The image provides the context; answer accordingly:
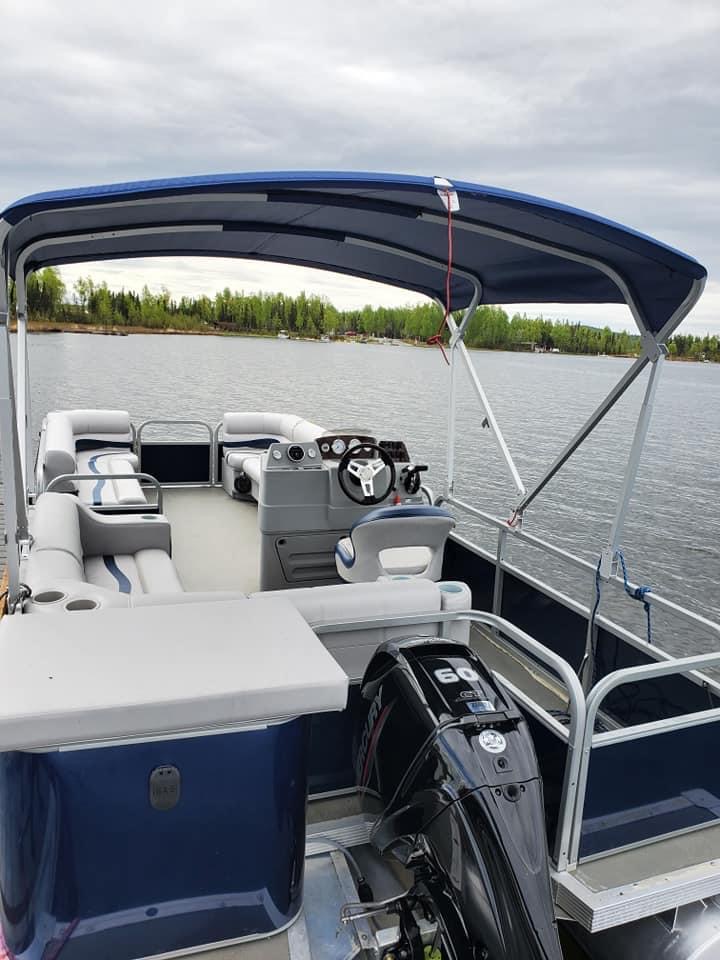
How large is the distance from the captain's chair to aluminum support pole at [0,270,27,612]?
1520mm

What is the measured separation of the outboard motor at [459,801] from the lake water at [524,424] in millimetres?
5859

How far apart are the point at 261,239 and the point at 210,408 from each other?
13962 millimetres

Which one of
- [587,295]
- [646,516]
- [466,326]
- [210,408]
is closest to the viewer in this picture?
[587,295]

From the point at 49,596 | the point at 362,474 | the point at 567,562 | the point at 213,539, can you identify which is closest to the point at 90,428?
the point at 213,539

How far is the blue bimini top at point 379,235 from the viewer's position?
242 cm

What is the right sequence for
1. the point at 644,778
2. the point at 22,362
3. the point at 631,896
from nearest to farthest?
the point at 631,896 < the point at 644,778 < the point at 22,362

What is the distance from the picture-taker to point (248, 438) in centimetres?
796

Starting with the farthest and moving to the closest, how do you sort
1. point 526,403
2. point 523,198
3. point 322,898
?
point 526,403, point 523,198, point 322,898

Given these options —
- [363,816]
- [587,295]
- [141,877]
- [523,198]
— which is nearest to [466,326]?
[587,295]

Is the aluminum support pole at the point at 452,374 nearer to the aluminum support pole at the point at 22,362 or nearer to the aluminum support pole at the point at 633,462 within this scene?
the aluminum support pole at the point at 633,462

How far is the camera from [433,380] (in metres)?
29.4

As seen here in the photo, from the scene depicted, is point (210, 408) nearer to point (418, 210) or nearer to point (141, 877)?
point (418, 210)

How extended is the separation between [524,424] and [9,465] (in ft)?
55.8

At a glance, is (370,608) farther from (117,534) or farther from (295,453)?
(117,534)
